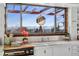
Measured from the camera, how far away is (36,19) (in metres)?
1.63

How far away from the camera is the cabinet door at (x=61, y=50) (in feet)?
5.37

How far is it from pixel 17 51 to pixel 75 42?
2.12ft

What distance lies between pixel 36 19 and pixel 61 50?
1.46 ft

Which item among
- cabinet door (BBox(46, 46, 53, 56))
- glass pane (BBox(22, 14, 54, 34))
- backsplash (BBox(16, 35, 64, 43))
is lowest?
cabinet door (BBox(46, 46, 53, 56))

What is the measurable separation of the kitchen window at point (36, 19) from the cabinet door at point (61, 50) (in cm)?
16

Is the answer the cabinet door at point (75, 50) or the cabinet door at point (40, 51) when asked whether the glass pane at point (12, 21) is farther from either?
the cabinet door at point (75, 50)

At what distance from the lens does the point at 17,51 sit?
1.61m

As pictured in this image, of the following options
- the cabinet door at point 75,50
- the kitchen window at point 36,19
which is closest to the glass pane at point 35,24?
the kitchen window at point 36,19

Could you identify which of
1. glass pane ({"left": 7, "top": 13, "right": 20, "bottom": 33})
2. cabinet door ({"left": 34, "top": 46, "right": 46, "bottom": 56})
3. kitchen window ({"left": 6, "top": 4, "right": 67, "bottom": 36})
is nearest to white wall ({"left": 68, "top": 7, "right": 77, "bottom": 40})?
kitchen window ({"left": 6, "top": 4, "right": 67, "bottom": 36})

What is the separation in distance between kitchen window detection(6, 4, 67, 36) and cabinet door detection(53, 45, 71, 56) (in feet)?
0.52

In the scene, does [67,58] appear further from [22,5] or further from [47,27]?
[22,5]

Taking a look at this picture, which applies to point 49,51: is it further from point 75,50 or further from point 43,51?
point 75,50

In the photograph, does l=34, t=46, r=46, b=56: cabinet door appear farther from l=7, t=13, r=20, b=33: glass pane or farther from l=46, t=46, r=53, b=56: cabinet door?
l=7, t=13, r=20, b=33: glass pane

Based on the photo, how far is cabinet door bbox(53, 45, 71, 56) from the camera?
1.64 metres
